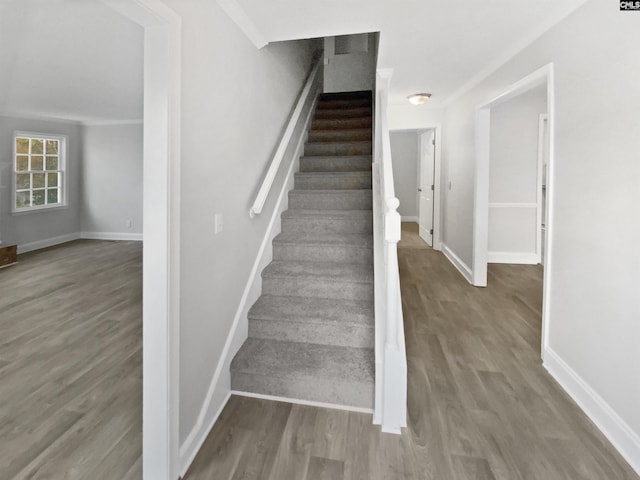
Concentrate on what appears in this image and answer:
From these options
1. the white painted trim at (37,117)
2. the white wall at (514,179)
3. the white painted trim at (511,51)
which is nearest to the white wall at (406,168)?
the white wall at (514,179)

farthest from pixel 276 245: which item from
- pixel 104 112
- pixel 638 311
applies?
pixel 104 112

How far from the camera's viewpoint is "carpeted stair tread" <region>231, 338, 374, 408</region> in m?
2.07

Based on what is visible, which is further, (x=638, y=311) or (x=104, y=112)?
(x=104, y=112)

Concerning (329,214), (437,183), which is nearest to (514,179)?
(437,183)

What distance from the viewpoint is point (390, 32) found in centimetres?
264

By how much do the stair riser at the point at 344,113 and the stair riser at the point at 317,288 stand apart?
2852 millimetres

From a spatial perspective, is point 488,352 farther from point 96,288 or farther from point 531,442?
point 96,288

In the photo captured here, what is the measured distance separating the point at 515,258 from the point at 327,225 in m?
3.73

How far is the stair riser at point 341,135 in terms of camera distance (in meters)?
4.27

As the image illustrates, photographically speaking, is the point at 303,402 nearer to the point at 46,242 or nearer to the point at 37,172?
the point at 46,242

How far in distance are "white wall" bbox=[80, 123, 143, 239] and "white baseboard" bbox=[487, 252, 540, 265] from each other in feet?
20.8

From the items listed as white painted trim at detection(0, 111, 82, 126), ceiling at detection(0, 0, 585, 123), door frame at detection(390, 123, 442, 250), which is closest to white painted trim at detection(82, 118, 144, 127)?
white painted trim at detection(0, 111, 82, 126)

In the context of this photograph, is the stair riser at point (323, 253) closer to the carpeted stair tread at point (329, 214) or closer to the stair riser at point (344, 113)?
the carpeted stair tread at point (329, 214)

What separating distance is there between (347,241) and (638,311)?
1.82 metres
